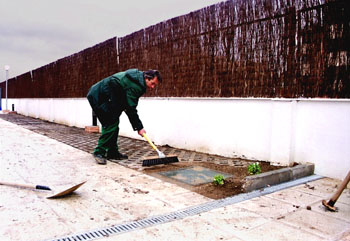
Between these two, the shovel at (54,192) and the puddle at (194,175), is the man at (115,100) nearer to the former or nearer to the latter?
the puddle at (194,175)

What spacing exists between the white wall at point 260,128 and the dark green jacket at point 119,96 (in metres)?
1.59

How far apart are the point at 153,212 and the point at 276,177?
1867mm

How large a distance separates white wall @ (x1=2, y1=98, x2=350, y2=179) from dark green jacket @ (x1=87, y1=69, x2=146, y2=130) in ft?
5.22

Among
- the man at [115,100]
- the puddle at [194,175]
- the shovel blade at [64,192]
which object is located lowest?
the puddle at [194,175]

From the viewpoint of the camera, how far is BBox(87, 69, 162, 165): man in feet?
16.5

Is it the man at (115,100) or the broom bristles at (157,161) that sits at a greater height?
the man at (115,100)

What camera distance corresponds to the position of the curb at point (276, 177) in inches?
142

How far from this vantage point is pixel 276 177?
12.8 ft

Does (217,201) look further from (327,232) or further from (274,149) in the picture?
(274,149)

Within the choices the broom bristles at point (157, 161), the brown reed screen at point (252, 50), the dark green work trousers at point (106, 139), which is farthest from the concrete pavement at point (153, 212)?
the brown reed screen at point (252, 50)

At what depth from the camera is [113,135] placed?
5.31 metres

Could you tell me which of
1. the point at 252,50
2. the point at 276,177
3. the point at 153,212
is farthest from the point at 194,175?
the point at 252,50

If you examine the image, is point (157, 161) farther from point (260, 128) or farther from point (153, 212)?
point (153, 212)

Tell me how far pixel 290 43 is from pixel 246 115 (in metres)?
1.39
